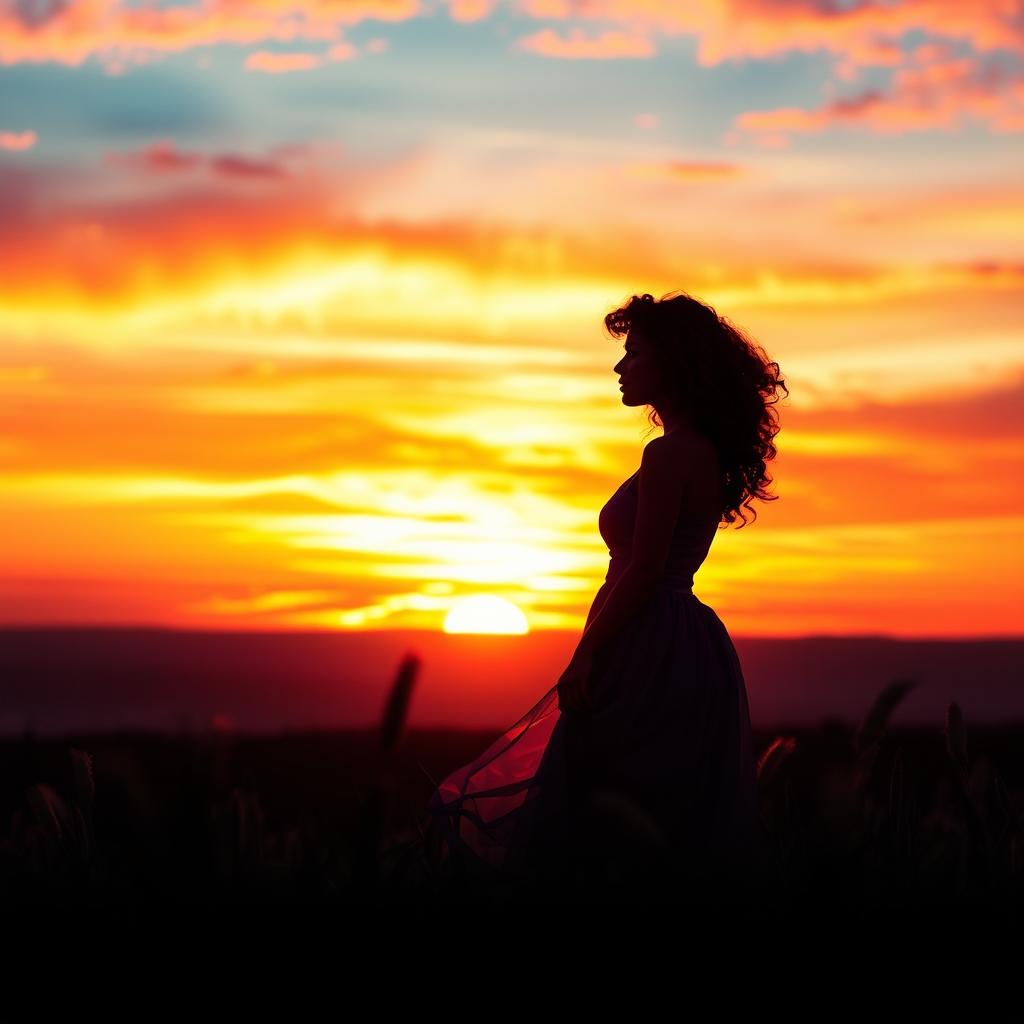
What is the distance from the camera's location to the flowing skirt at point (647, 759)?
566 cm

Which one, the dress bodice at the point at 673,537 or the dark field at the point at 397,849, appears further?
the dress bodice at the point at 673,537

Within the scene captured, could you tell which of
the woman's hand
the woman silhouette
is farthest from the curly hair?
the woman's hand

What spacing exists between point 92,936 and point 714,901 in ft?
4.57

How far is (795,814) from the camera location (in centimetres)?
529

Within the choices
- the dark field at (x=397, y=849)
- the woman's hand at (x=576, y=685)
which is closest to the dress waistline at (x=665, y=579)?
the woman's hand at (x=576, y=685)

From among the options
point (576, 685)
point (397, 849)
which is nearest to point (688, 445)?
point (576, 685)

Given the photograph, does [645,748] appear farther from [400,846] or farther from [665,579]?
[400,846]

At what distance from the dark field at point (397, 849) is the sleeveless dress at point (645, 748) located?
1.32 ft

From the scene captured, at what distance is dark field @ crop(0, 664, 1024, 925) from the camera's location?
237cm

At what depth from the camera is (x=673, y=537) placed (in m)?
5.91

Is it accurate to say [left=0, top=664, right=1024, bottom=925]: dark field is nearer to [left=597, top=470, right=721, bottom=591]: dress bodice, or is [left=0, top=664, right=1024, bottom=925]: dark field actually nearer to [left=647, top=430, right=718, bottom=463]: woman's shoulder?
[left=597, top=470, right=721, bottom=591]: dress bodice

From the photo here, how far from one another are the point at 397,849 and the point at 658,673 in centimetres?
203

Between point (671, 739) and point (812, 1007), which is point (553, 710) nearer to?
point (671, 739)

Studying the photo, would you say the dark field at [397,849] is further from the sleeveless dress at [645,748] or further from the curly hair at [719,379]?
the curly hair at [719,379]
